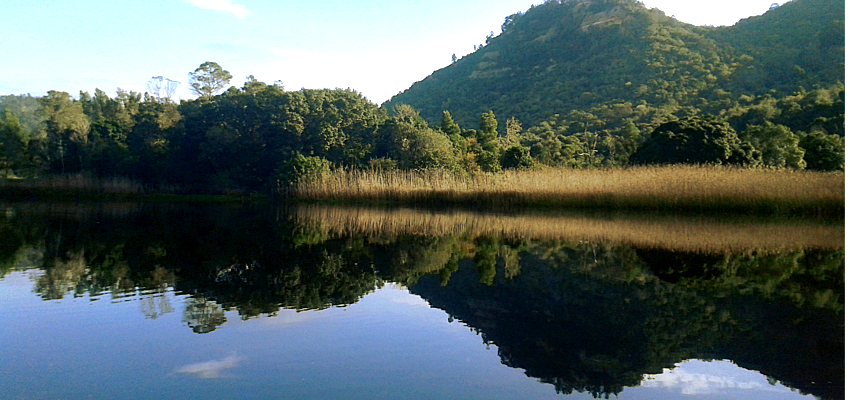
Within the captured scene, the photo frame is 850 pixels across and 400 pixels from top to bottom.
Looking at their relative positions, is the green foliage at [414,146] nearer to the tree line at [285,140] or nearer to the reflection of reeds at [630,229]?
the tree line at [285,140]

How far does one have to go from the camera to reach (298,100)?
36781mm

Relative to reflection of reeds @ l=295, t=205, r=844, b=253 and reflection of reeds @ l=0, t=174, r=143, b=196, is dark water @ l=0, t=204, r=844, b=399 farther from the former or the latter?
reflection of reeds @ l=0, t=174, r=143, b=196

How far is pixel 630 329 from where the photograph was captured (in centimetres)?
445

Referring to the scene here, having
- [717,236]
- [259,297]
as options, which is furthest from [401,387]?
[717,236]

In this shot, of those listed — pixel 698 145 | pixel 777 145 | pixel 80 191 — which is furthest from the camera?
pixel 80 191

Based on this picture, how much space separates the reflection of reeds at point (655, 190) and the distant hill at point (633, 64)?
95.7 feet

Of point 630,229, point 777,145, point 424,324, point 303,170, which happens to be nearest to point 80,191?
point 303,170

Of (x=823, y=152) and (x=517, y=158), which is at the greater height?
(x=517, y=158)

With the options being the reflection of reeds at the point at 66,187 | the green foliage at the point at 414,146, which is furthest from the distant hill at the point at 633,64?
the reflection of reeds at the point at 66,187

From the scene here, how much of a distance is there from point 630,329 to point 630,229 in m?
7.68

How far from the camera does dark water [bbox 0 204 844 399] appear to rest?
339 centimetres

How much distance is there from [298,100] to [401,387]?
35.2 meters

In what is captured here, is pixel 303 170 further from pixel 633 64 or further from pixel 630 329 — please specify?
pixel 633 64

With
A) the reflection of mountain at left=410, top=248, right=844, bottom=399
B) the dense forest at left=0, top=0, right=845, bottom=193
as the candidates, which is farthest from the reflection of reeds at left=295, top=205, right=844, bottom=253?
the dense forest at left=0, top=0, right=845, bottom=193
